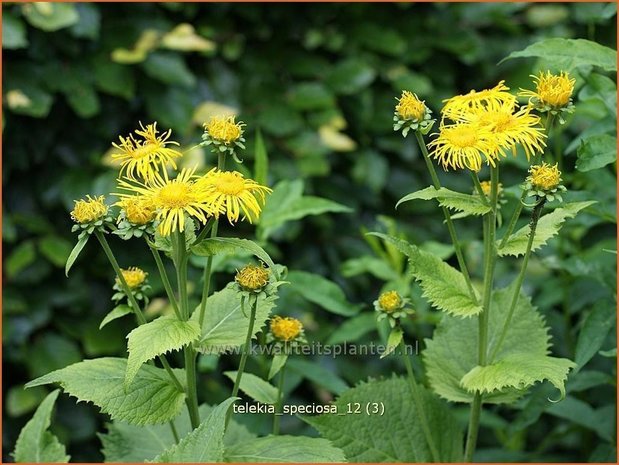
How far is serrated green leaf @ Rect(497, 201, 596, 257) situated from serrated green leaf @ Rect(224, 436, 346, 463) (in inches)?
10.9

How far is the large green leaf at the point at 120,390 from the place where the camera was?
0.87 meters

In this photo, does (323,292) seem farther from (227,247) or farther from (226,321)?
(227,247)

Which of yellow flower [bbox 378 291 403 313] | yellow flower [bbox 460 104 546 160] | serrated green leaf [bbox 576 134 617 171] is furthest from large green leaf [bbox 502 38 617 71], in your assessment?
yellow flower [bbox 378 291 403 313]

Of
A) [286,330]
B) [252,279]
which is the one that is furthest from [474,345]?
[252,279]

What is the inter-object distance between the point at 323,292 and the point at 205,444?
55 cm

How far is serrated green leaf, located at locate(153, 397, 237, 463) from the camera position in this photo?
781 mm

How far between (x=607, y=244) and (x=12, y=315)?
1.21 meters

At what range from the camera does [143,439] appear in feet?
3.60

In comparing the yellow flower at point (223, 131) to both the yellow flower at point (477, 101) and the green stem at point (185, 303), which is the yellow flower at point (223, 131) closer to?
the green stem at point (185, 303)

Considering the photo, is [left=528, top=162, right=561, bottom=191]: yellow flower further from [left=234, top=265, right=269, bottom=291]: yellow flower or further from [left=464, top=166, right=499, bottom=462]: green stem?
[left=234, top=265, right=269, bottom=291]: yellow flower

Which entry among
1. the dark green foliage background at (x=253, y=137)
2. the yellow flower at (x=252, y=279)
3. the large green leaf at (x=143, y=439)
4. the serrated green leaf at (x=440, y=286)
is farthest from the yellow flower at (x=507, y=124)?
the dark green foliage background at (x=253, y=137)

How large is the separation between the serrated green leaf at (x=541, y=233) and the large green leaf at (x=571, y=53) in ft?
0.69

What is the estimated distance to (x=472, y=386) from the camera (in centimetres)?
92

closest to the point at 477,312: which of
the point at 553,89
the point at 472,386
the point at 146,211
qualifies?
the point at 472,386
